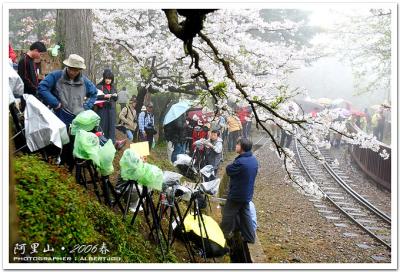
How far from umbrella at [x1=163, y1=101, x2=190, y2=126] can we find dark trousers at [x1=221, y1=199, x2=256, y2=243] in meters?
2.31

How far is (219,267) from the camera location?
462cm

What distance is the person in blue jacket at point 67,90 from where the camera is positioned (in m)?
4.55

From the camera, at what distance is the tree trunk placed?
616cm

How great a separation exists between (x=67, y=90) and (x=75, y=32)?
1.84 m

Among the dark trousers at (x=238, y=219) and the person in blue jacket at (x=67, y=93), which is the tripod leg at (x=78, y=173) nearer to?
the person in blue jacket at (x=67, y=93)

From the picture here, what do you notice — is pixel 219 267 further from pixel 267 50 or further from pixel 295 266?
pixel 267 50

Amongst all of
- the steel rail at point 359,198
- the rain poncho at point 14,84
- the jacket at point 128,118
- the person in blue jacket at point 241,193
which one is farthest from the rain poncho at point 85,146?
the steel rail at point 359,198

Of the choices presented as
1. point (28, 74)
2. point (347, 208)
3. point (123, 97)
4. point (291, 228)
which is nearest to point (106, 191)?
point (28, 74)

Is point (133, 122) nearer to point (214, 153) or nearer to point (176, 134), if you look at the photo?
point (176, 134)

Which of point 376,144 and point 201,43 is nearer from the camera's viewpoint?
point 376,144

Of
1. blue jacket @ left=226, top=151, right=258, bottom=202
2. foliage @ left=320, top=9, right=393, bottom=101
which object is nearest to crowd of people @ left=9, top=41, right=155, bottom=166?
blue jacket @ left=226, top=151, right=258, bottom=202

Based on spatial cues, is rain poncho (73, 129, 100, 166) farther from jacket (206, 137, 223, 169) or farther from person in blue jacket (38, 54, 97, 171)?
jacket (206, 137, 223, 169)
